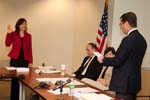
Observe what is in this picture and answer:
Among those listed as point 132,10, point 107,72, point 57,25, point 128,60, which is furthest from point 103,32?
point 128,60

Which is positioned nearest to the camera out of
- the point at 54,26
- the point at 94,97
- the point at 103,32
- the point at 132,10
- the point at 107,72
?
the point at 94,97

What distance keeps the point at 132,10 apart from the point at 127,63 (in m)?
2.53

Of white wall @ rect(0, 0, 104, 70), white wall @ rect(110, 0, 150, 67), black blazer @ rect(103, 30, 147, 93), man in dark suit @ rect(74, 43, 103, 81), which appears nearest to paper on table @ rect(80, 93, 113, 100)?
black blazer @ rect(103, 30, 147, 93)

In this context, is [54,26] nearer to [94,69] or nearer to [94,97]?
[94,69]

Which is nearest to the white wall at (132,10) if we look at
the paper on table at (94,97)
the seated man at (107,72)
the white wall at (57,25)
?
the white wall at (57,25)

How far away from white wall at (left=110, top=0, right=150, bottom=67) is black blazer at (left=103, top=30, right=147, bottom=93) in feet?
7.36

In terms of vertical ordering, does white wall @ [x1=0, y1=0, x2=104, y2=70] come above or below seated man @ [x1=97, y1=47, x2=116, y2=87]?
above

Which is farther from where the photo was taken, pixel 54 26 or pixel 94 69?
pixel 54 26

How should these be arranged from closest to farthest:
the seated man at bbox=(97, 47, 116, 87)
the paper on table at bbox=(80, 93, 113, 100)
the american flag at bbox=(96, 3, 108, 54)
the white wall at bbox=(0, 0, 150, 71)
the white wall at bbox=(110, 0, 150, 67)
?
the paper on table at bbox=(80, 93, 113, 100) → the seated man at bbox=(97, 47, 116, 87) → the white wall at bbox=(110, 0, 150, 67) → the american flag at bbox=(96, 3, 108, 54) → the white wall at bbox=(0, 0, 150, 71)

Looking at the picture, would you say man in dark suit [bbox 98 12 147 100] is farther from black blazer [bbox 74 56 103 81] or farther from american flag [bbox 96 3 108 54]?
american flag [bbox 96 3 108 54]

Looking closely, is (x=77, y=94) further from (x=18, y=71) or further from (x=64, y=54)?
(x=64, y=54)

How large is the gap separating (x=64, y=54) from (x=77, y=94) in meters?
4.57

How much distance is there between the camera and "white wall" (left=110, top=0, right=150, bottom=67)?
5.74 m

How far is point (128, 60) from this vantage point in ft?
11.4
